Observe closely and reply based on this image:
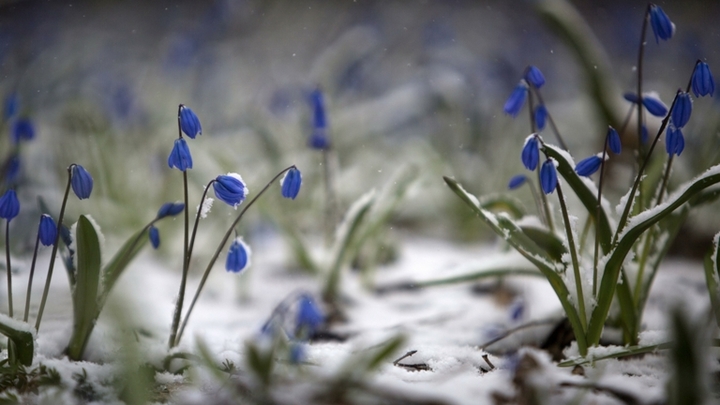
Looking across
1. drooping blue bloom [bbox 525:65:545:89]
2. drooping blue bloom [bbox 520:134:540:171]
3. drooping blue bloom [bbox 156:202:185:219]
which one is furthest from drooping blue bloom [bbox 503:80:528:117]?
drooping blue bloom [bbox 156:202:185:219]

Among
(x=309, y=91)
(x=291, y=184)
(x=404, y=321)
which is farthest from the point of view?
(x=309, y=91)

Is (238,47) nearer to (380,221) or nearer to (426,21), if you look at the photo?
(426,21)

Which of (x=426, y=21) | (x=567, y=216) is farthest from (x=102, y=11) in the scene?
(x=567, y=216)

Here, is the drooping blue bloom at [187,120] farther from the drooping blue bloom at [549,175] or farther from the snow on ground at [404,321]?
the drooping blue bloom at [549,175]

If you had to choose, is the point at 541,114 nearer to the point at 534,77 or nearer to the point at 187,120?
the point at 534,77

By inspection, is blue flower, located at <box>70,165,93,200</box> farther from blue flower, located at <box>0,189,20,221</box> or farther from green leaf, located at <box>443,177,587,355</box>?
green leaf, located at <box>443,177,587,355</box>

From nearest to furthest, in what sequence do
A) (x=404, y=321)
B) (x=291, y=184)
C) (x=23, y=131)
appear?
(x=291, y=184) < (x=23, y=131) < (x=404, y=321)

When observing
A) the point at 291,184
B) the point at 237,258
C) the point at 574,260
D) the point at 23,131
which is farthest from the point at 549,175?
the point at 23,131
